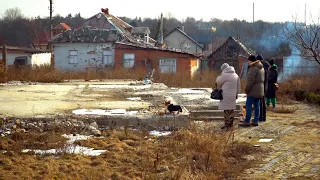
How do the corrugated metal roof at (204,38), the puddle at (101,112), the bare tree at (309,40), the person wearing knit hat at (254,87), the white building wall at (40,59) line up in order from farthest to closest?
the corrugated metal roof at (204,38)
the white building wall at (40,59)
the bare tree at (309,40)
the person wearing knit hat at (254,87)
the puddle at (101,112)

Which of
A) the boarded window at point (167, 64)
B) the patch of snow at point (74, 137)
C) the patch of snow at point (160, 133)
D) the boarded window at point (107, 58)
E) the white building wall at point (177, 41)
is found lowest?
the patch of snow at point (160, 133)

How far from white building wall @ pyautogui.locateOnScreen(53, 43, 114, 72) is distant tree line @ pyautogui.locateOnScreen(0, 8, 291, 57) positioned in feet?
31.4

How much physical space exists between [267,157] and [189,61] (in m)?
31.1

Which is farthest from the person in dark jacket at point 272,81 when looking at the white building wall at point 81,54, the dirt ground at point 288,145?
the white building wall at point 81,54

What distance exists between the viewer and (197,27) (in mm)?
115875

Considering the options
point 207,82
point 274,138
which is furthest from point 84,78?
point 274,138

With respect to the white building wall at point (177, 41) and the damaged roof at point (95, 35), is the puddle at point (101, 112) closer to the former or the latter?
the damaged roof at point (95, 35)

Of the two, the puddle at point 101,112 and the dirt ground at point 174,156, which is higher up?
the puddle at point 101,112

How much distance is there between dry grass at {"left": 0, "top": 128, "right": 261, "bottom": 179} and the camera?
6.73 meters

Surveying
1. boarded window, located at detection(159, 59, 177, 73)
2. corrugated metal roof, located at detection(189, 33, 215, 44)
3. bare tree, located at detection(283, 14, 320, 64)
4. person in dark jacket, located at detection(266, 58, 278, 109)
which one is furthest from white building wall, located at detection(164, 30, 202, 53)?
person in dark jacket, located at detection(266, 58, 278, 109)

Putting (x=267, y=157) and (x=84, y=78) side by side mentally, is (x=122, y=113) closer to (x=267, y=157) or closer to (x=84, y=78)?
(x=267, y=157)

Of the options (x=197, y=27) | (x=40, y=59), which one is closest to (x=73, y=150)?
(x=40, y=59)

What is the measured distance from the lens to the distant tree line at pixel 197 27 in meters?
53.5

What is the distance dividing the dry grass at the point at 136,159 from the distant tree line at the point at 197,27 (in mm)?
37330
